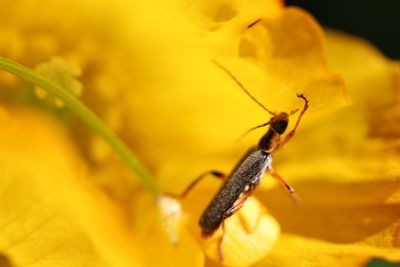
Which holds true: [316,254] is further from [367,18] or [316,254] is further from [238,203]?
[367,18]

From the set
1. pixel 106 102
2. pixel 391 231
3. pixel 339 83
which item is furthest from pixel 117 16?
pixel 391 231

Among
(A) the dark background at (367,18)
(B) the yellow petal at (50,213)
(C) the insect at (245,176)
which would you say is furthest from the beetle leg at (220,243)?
(A) the dark background at (367,18)

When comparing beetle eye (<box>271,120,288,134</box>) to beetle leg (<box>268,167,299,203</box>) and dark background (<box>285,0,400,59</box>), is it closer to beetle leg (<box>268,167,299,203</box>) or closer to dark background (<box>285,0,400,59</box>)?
beetle leg (<box>268,167,299,203</box>)

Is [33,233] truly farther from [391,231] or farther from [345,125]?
[345,125]

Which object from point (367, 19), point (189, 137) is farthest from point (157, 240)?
point (367, 19)

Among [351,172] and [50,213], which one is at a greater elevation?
[50,213]

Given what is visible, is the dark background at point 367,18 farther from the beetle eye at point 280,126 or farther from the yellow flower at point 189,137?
the beetle eye at point 280,126
